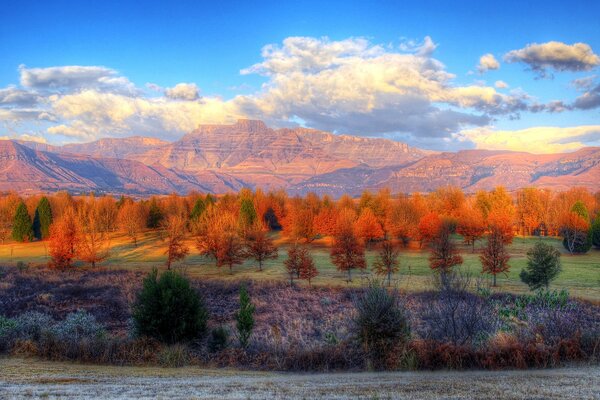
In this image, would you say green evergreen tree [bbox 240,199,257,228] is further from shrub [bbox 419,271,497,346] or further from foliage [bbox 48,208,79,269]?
shrub [bbox 419,271,497,346]

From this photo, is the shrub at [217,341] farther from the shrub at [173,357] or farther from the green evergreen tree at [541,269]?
the green evergreen tree at [541,269]

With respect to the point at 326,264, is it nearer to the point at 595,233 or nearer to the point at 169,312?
the point at 595,233

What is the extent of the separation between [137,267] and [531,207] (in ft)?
309

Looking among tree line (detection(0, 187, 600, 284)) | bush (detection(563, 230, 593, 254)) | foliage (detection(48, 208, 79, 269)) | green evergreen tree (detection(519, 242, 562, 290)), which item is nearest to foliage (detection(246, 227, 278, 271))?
tree line (detection(0, 187, 600, 284))

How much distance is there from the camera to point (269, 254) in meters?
69.4

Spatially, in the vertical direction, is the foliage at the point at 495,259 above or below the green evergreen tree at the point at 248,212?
below

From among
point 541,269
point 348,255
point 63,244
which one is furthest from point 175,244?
point 541,269

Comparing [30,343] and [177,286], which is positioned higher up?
[177,286]

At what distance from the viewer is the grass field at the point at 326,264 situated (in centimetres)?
5388

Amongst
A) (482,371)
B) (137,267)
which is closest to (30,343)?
(482,371)

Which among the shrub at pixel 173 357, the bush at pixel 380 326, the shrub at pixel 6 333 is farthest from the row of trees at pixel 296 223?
the bush at pixel 380 326

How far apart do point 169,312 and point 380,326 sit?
972cm

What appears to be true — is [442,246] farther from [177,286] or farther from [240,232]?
[177,286]

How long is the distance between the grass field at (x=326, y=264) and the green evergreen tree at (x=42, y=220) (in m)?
3.87
